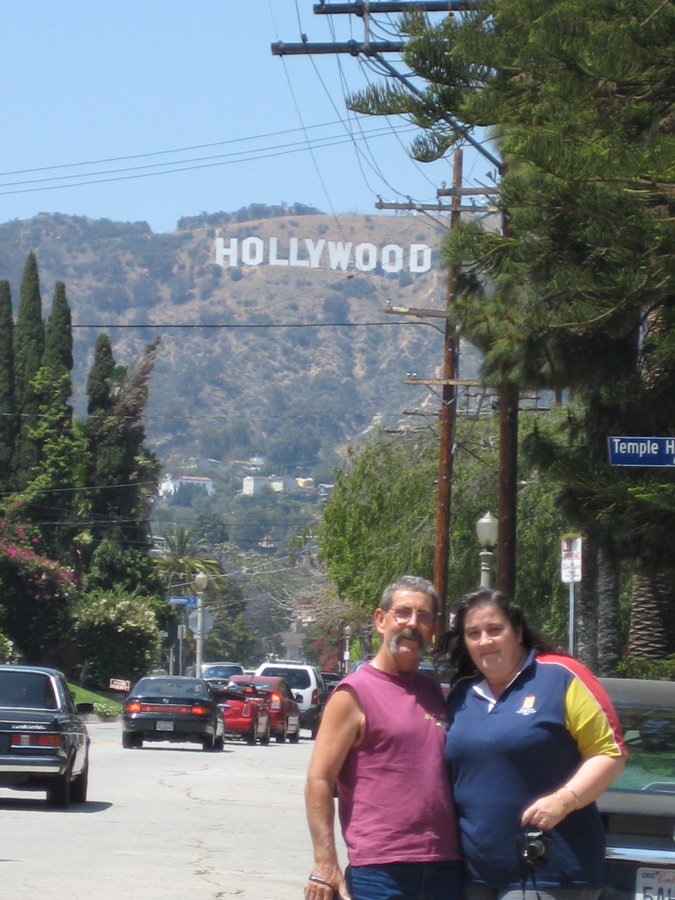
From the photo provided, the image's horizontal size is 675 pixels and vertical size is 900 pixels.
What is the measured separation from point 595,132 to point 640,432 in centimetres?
445

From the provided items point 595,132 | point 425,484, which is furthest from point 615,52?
point 425,484

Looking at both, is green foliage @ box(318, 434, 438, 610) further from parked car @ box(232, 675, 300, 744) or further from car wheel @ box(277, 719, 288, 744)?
car wheel @ box(277, 719, 288, 744)

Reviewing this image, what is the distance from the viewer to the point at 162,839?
12.6 metres

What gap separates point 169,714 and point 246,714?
15.4ft

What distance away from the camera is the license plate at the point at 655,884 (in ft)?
20.4

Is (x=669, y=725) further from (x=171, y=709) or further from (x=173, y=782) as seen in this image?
(x=171, y=709)

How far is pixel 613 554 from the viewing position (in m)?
15.0

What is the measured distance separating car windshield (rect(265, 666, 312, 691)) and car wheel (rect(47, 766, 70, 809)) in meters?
25.2

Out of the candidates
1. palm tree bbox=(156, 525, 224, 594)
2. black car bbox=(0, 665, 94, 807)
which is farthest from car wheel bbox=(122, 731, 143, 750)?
palm tree bbox=(156, 525, 224, 594)

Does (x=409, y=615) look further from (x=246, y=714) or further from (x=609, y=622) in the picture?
(x=246, y=714)

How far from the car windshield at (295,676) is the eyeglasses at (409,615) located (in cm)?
3566

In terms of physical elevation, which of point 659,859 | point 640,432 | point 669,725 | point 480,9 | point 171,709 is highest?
point 480,9

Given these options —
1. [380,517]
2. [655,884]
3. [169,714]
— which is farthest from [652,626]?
[380,517]

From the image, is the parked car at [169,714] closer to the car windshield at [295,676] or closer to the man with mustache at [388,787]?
the car windshield at [295,676]
